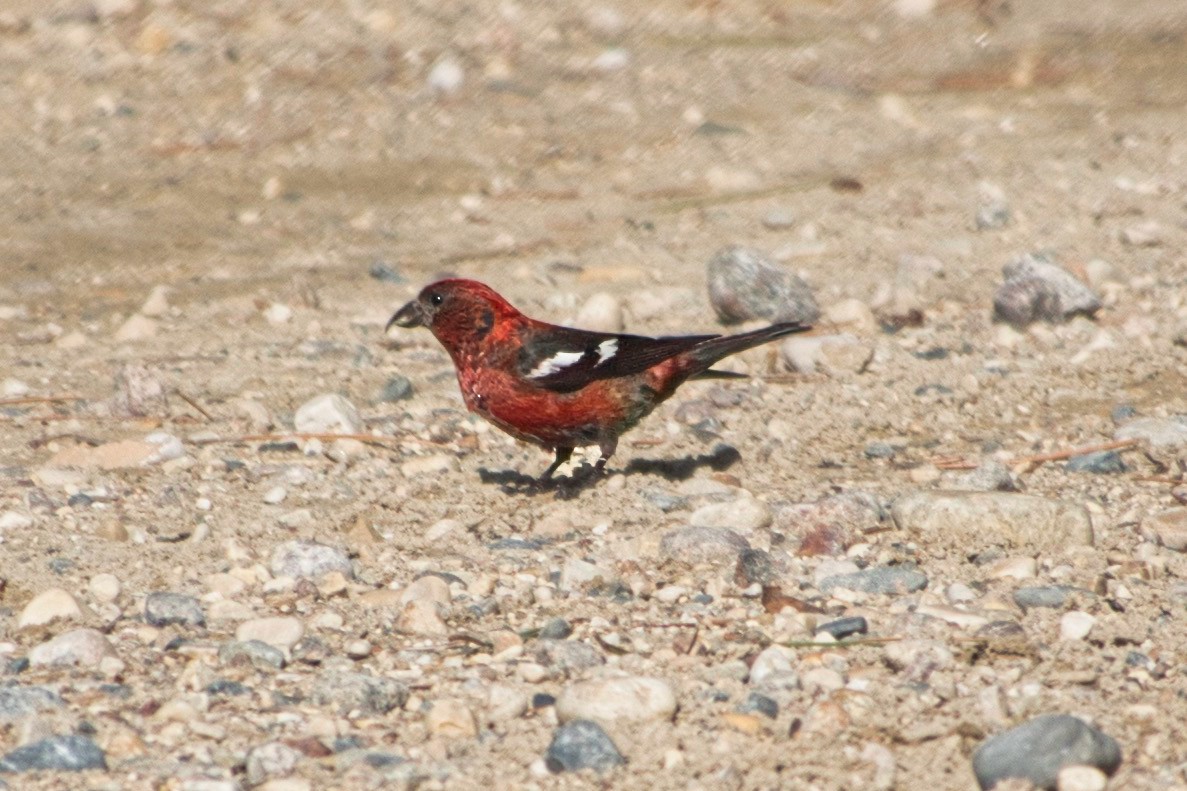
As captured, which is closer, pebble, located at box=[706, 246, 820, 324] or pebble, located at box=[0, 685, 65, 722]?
pebble, located at box=[0, 685, 65, 722]

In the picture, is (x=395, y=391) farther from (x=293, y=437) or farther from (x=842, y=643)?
(x=842, y=643)

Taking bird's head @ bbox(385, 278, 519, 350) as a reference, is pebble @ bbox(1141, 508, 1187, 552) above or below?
below

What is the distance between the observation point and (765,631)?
429 cm

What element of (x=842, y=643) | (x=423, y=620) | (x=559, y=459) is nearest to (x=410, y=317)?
(x=559, y=459)

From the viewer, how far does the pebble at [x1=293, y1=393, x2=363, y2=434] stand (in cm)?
592

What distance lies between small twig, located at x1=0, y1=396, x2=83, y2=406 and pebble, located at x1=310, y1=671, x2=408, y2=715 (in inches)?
105

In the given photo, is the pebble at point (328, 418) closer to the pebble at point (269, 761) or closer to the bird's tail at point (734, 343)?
the bird's tail at point (734, 343)

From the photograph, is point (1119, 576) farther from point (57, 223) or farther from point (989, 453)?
point (57, 223)

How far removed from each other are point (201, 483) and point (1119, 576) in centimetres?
284

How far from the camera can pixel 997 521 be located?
15.8ft

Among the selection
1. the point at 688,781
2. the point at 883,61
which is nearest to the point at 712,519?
the point at 688,781

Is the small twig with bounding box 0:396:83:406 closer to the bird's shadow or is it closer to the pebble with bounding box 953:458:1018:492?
the bird's shadow

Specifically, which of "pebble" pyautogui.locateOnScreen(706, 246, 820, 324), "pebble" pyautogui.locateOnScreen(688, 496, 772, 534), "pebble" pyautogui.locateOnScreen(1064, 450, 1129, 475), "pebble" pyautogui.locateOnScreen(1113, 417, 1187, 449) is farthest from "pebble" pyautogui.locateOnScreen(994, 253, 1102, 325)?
"pebble" pyautogui.locateOnScreen(688, 496, 772, 534)

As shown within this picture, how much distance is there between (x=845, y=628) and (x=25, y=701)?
1970 millimetres
